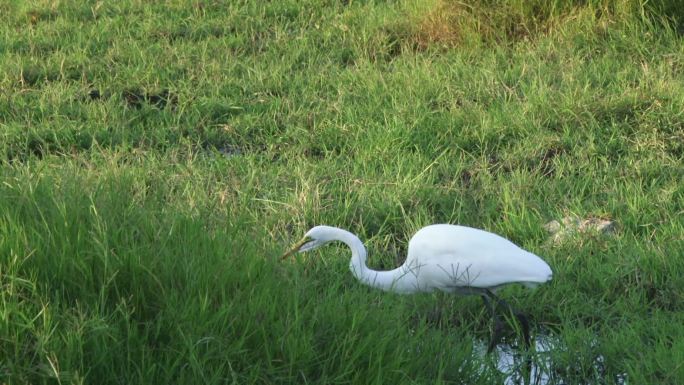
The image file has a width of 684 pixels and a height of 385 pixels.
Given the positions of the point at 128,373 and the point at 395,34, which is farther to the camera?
the point at 395,34

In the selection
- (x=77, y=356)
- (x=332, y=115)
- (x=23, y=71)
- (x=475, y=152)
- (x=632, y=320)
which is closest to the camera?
(x=77, y=356)

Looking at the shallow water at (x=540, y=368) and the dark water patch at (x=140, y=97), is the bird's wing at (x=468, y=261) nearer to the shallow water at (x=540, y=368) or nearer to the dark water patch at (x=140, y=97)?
the shallow water at (x=540, y=368)

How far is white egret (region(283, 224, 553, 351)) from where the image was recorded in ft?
12.9

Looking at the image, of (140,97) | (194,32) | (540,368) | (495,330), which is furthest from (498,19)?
(540,368)

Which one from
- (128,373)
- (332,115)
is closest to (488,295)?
(128,373)

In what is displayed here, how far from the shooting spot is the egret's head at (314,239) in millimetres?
4141

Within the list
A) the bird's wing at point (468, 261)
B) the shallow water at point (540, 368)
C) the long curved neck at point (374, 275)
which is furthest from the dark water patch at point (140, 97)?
the shallow water at point (540, 368)

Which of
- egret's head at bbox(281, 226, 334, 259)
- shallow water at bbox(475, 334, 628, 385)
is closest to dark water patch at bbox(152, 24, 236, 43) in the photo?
egret's head at bbox(281, 226, 334, 259)

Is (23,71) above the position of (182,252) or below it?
below

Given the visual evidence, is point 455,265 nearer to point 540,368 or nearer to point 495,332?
point 495,332

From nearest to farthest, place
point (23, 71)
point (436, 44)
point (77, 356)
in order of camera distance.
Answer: point (77, 356), point (23, 71), point (436, 44)

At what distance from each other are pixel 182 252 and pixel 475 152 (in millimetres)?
2786

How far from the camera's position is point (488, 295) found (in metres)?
4.08

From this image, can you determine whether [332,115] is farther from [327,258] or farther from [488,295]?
[488,295]
